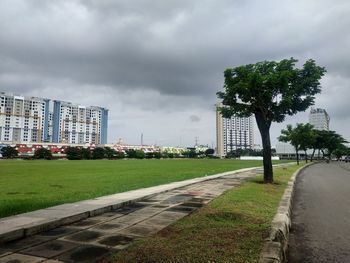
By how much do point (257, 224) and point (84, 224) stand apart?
140 inches

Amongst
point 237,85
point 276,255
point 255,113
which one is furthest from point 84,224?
point 255,113

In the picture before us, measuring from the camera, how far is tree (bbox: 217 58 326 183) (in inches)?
642

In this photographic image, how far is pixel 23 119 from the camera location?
13788cm

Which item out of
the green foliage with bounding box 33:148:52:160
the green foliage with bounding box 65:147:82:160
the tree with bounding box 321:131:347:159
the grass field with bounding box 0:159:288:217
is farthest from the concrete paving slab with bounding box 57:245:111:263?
the green foliage with bounding box 33:148:52:160

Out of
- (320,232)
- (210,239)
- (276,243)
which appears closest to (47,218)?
(210,239)

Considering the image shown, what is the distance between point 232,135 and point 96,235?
164 meters

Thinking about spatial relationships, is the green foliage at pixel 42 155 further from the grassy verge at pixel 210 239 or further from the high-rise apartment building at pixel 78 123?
the grassy verge at pixel 210 239

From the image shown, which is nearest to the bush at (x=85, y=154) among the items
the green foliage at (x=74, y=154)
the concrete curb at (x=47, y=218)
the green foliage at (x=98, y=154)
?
the green foliage at (x=74, y=154)

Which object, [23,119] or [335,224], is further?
[23,119]

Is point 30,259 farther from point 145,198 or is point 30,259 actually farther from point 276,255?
point 145,198

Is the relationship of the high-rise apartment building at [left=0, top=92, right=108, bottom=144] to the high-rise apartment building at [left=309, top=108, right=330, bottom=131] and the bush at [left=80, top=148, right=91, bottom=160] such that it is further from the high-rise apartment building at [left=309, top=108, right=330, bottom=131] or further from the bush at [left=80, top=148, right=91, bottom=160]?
A: the high-rise apartment building at [left=309, top=108, right=330, bottom=131]

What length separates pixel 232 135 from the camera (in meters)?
168

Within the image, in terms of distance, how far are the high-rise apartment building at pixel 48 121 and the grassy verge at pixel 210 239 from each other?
5568 inches

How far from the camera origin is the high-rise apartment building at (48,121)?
136m
